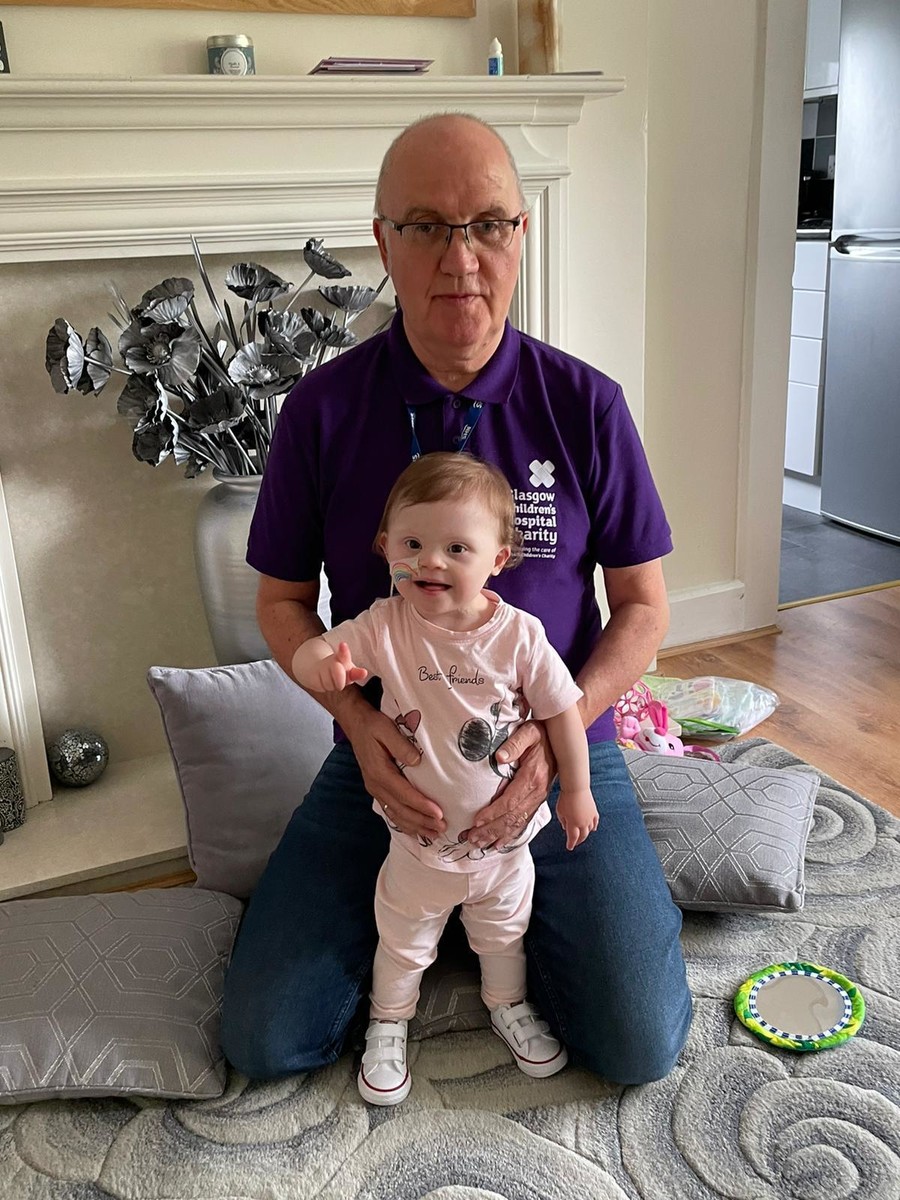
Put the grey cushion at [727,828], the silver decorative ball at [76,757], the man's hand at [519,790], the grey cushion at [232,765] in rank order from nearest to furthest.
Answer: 1. the man's hand at [519,790]
2. the grey cushion at [727,828]
3. the grey cushion at [232,765]
4. the silver decorative ball at [76,757]

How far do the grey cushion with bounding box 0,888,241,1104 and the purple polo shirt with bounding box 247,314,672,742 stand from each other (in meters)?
0.55

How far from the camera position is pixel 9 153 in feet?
6.26

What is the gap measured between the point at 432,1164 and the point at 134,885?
87 centimetres

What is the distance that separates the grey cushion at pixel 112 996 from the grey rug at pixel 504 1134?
0.05 m

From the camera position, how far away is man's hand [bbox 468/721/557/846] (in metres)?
1.39

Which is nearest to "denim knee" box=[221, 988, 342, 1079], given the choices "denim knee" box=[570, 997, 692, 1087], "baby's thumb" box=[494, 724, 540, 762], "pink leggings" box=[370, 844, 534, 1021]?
"pink leggings" box=[370, 844, 534, 1021]

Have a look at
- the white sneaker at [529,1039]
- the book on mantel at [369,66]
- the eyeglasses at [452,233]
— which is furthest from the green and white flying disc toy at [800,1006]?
the book on mantel at [369,66]

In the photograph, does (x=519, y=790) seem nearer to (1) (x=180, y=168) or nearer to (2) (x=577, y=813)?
(2) (x=577, y=813)

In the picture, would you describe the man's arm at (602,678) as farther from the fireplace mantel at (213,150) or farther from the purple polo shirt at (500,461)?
the fireplace mantel at (213,150)

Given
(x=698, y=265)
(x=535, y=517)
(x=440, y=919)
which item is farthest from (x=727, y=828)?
(x=698, y=265)

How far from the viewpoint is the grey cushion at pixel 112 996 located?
4.83 feet

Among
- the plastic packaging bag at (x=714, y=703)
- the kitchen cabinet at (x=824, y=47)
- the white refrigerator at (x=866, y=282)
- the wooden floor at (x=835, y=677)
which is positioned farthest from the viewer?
the kitchen cabinet at (x=824, y=47)

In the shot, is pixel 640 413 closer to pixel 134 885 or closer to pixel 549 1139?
pixel 134 885

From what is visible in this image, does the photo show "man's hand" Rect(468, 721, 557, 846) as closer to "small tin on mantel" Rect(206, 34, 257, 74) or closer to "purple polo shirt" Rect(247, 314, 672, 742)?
"purple polo shirt" Rect(247, 314, 672, 742)
